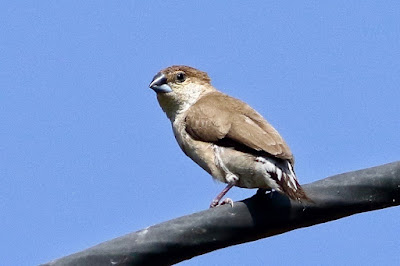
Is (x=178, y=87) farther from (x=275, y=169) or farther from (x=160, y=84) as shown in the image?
(x=275, y=169)

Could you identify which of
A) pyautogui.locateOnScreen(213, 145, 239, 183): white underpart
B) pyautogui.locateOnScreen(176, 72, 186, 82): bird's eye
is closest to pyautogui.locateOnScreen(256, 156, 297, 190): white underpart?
pyautogui.locateOnScreen(213, 145, 239, 183): white underpart

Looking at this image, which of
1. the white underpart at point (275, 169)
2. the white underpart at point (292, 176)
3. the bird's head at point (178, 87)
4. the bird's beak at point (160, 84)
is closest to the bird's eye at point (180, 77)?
the bird's head at point (178, 87)

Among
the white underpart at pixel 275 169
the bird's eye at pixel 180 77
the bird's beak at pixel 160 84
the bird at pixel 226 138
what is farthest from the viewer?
the bird's eye at pixel 180 77

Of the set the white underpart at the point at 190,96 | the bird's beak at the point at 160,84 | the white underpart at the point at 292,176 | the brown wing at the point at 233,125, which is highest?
the bird's beak at the point at 160,84

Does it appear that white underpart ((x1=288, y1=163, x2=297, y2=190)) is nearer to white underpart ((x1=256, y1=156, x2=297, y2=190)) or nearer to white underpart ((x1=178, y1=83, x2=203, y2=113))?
white underpart ((x1=256, y1=156, x2=297, y2=190))

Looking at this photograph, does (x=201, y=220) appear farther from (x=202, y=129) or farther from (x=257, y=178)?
(x=202, y=129)

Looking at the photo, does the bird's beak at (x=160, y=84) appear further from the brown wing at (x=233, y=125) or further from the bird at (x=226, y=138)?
the brown wing at (x=233, y=125)

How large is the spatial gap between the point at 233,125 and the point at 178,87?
1.33 metres

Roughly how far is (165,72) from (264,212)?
10.7ft

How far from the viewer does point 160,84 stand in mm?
7965

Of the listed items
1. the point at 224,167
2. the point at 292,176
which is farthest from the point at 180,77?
the point at 292,176

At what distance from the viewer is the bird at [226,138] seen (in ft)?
20.8

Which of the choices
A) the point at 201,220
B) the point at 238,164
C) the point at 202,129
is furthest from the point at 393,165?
the point at 202,129

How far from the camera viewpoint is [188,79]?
322 inches
